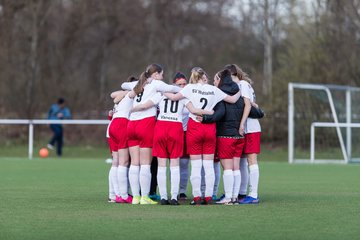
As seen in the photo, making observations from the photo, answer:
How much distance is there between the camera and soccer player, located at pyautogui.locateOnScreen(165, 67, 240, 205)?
14.3m

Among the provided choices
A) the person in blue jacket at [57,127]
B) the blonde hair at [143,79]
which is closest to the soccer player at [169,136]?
the blonde hair at [143,79]

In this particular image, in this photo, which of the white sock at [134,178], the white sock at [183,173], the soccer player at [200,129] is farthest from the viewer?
the white sock at [183,173]

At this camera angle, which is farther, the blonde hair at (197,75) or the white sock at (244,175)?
the white sock at (244,175)

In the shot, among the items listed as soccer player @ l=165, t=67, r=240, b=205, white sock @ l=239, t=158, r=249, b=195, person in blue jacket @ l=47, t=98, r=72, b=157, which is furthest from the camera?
person in blue jacket @ l=47, t=98, r=72, b=157

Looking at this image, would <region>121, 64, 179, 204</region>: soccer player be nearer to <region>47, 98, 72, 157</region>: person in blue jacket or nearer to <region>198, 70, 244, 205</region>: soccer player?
<region>198, 70, 244, 205</region>: soccer player

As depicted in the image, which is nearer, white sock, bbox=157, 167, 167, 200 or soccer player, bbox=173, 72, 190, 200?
white sock, bbox=157, 167, 167, 200

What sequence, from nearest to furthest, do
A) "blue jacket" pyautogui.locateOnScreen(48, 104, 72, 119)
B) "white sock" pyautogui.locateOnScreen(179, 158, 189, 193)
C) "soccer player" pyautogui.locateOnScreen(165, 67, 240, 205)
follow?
1. "soccer player" pyautogui.locateOnScreen(165, 67, 240, 205)
2. "white sock" pyautogui.locateOnScreen(179, 158, 189, 193)
3. "blue jacket" pyautogui.locateOnScreen(48, 104, 72, 119)

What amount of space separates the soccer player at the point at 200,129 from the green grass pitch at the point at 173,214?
0.58m

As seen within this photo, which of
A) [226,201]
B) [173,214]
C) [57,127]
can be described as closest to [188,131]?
[226,201]

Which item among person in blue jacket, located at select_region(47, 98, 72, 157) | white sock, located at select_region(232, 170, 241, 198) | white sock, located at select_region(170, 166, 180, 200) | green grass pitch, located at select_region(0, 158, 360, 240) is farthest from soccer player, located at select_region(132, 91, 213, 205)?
person in blue jacket, located at select_region(47, 98, 72, 157)

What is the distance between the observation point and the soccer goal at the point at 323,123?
3019 centimetres

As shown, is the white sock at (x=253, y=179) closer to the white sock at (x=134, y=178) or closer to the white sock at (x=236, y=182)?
the white sock at (x=236, y=182)

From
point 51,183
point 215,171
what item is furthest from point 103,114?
point 215,171

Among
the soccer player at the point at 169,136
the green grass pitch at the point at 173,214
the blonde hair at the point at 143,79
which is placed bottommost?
the green grass pitch at the point at 173,214
